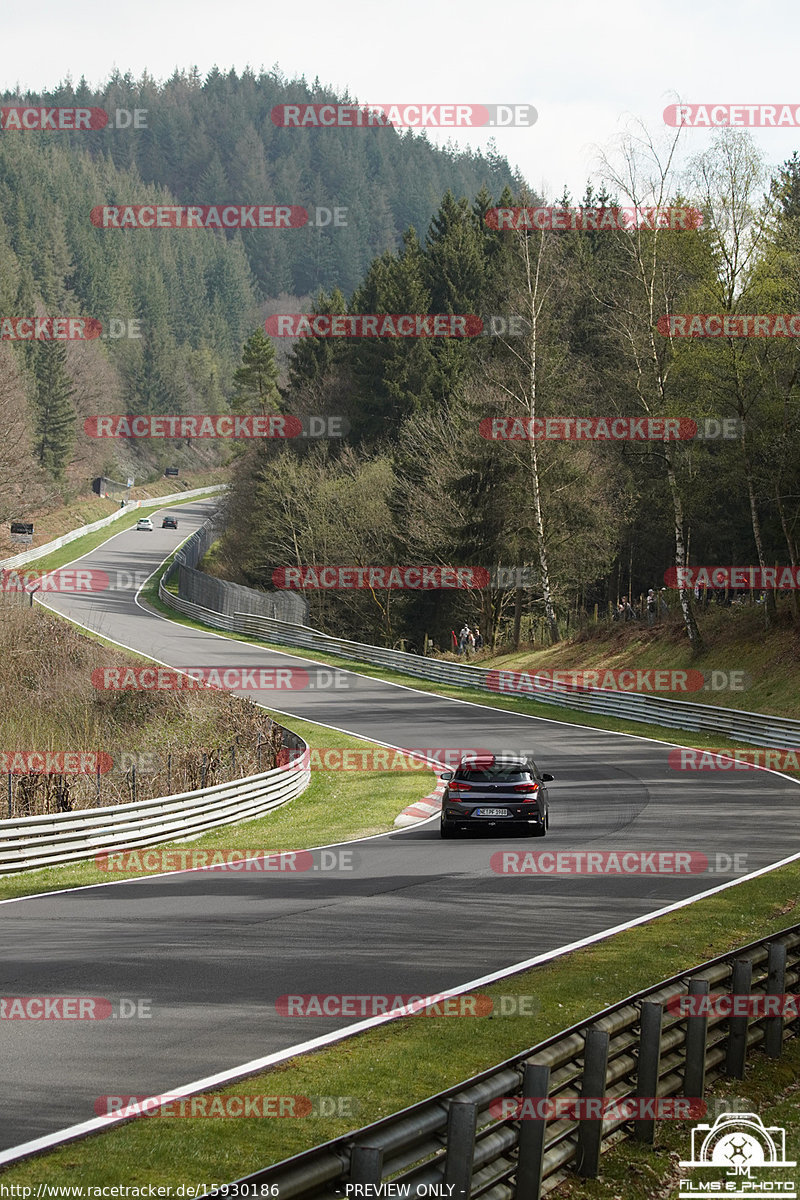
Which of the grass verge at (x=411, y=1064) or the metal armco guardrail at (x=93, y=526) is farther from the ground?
the metal armco guardrail at (x=93, y=526)

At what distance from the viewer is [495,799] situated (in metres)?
20.9

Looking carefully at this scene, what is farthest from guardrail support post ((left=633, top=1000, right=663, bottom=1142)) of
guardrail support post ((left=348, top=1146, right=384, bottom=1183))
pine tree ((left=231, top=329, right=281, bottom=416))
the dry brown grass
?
pine tree ((left=231, top=329, right=281, bottom=416))

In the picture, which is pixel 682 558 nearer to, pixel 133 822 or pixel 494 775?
pixel 494 775

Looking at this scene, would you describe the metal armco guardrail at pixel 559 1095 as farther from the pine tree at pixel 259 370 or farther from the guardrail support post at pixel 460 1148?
the pine tree at pixel 259 370

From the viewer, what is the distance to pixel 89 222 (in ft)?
630

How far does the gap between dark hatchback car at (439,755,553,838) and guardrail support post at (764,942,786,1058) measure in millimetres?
11129

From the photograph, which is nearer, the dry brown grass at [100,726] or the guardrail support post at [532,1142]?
the guardrail support post at [532,1142]

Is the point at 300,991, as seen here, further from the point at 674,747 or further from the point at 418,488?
the point at 418,488

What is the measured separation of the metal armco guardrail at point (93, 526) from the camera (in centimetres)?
7825

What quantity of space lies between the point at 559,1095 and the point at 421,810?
731 inches

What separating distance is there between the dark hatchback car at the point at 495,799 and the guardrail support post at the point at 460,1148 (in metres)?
15.2

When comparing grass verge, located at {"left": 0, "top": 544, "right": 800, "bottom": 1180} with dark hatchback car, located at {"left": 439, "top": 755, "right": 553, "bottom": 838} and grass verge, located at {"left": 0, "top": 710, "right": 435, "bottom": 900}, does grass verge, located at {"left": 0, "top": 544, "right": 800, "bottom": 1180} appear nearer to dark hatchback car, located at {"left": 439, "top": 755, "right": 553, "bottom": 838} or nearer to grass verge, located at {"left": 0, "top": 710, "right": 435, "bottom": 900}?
dark hatchback car, located at {"left": 439, "top": 755, "right": 553, "bottom": 838}

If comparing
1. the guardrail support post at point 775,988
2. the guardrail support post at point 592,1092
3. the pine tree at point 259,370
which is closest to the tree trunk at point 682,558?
the guardrail support post at point 775,988

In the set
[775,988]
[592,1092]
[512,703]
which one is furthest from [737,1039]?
[512,703]
